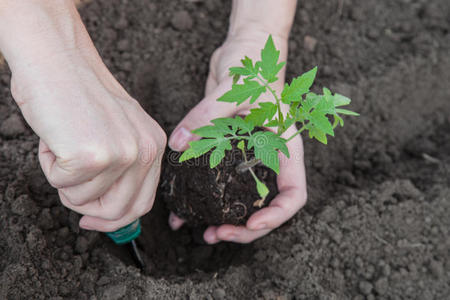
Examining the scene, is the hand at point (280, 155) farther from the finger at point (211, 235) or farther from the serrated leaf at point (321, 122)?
the serrated leaf at point (321, 122)

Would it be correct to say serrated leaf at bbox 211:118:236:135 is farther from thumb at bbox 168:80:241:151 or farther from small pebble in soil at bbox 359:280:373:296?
small pebble in soil at bbox 359:280:373:296

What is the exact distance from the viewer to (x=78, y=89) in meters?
1.41

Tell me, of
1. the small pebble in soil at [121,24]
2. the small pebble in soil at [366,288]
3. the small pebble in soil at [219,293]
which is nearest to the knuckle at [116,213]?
the small pebble in soil at [219,293]

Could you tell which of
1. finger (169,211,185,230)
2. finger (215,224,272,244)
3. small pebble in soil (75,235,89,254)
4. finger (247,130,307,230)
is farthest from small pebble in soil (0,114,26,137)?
finger (247,130,307,230)

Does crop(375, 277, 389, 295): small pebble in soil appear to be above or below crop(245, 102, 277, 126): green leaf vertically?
below

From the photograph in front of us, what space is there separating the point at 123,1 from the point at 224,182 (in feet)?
4.45

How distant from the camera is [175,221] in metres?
2.31

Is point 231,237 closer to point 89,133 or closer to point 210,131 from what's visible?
point 210,131

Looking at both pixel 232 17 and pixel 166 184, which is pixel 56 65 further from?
pixel 232 17

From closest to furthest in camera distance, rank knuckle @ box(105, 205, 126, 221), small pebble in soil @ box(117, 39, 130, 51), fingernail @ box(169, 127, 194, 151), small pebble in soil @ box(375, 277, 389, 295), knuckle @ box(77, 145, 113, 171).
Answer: knuckle @ box(77, 145, 113, 171)
knuckle @ box(105, 205, 126, 221)
fingernail @ box(169, 127, 194, 151)
small pebble in soil @ box(375, 277, 389, 295)
small pebble in soil @ box(117, 39, 130, 51)

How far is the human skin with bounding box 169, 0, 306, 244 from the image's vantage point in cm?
185

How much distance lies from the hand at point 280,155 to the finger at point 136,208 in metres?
0.26

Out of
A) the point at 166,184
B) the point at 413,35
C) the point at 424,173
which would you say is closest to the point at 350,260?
the point at 424,173

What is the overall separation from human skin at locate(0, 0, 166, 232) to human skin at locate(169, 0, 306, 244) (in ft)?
1.10
